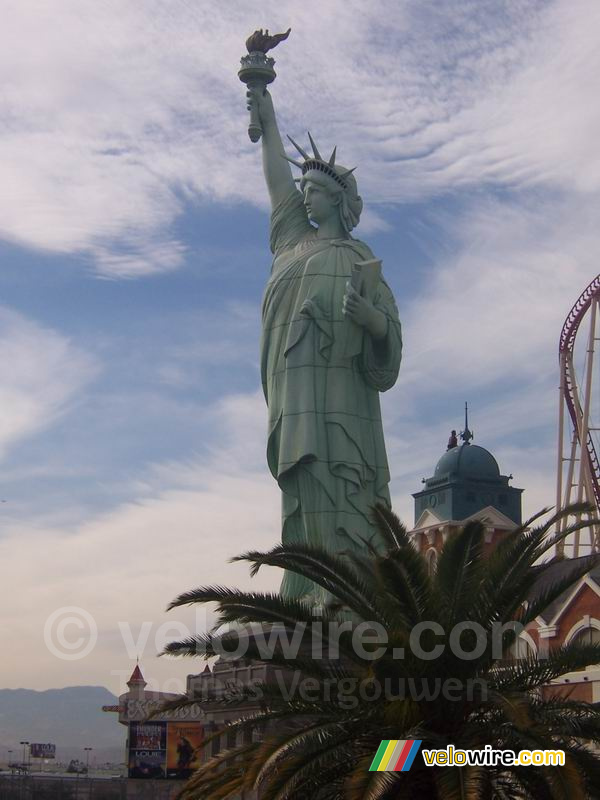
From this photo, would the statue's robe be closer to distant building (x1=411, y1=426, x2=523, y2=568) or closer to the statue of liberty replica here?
the statue of liberty replica

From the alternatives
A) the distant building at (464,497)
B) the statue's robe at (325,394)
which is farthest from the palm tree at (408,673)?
the distant building at (464,497)

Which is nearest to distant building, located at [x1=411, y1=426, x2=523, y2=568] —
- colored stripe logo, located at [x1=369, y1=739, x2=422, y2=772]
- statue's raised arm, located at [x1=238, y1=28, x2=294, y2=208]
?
statue's raised arm, located at [x1=238, y1=28, x2=294, y2=208]

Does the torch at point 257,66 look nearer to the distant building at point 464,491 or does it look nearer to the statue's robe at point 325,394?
the statue's robe at point 325,394

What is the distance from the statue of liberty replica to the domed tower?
20944mm

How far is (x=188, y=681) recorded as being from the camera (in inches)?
941

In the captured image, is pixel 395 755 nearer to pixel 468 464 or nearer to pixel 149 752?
pixel 468 464

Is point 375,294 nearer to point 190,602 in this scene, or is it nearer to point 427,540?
point 190,602

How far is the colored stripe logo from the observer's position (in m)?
12.7

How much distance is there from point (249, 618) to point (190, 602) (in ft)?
2.15

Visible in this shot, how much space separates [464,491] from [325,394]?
22.8 meters

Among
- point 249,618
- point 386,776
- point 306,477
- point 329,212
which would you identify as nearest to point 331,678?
point 249,618

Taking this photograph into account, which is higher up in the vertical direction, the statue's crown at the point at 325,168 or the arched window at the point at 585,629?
the statue's crown at the point at 325,168

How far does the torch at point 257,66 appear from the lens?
87.8 ft

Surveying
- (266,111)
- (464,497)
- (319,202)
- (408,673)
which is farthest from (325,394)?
(464,497)
